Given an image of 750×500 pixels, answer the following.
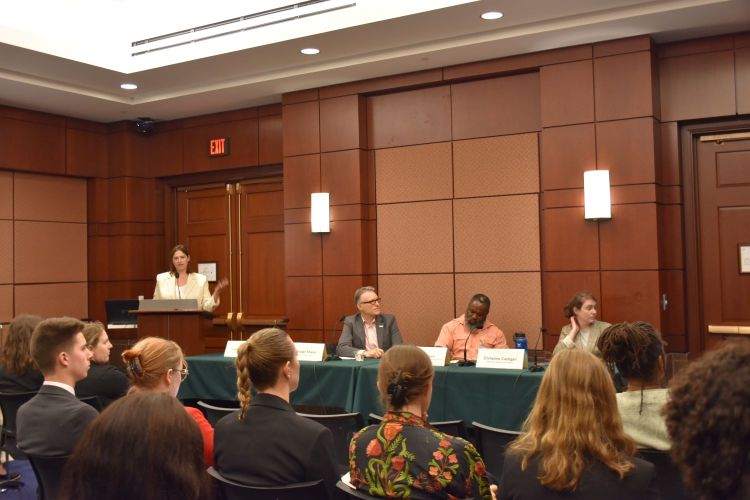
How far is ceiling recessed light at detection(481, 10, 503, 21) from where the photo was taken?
5755 millimetres

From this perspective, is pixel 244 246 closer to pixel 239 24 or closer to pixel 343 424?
pixel 239 24

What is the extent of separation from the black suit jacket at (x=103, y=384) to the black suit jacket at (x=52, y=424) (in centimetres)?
113

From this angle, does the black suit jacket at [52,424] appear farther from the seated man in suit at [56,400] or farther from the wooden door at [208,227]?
the wooden door at [208,227]

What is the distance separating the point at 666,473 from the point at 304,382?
3120mm

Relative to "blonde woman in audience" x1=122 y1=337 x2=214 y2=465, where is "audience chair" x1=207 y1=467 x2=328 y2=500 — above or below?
below

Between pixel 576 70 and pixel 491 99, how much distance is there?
87cm

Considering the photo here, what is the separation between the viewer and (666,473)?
263 centimetres

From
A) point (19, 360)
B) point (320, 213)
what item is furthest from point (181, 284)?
point (19, 360)

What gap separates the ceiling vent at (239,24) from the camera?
6.25 m

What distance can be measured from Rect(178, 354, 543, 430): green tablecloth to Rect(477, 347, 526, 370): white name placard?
10cm

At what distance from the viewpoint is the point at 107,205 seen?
9117 mm

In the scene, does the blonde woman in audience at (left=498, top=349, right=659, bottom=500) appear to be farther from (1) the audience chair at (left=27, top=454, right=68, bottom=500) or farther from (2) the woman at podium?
(2) the woman at podium

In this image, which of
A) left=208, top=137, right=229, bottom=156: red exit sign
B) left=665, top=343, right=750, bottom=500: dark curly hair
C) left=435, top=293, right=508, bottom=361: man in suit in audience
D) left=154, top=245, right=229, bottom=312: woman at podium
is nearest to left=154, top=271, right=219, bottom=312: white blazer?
left=154, top=245, right=229, bottom=312: woman at podium

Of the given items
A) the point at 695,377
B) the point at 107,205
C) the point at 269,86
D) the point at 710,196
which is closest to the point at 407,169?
the point at 269,86
